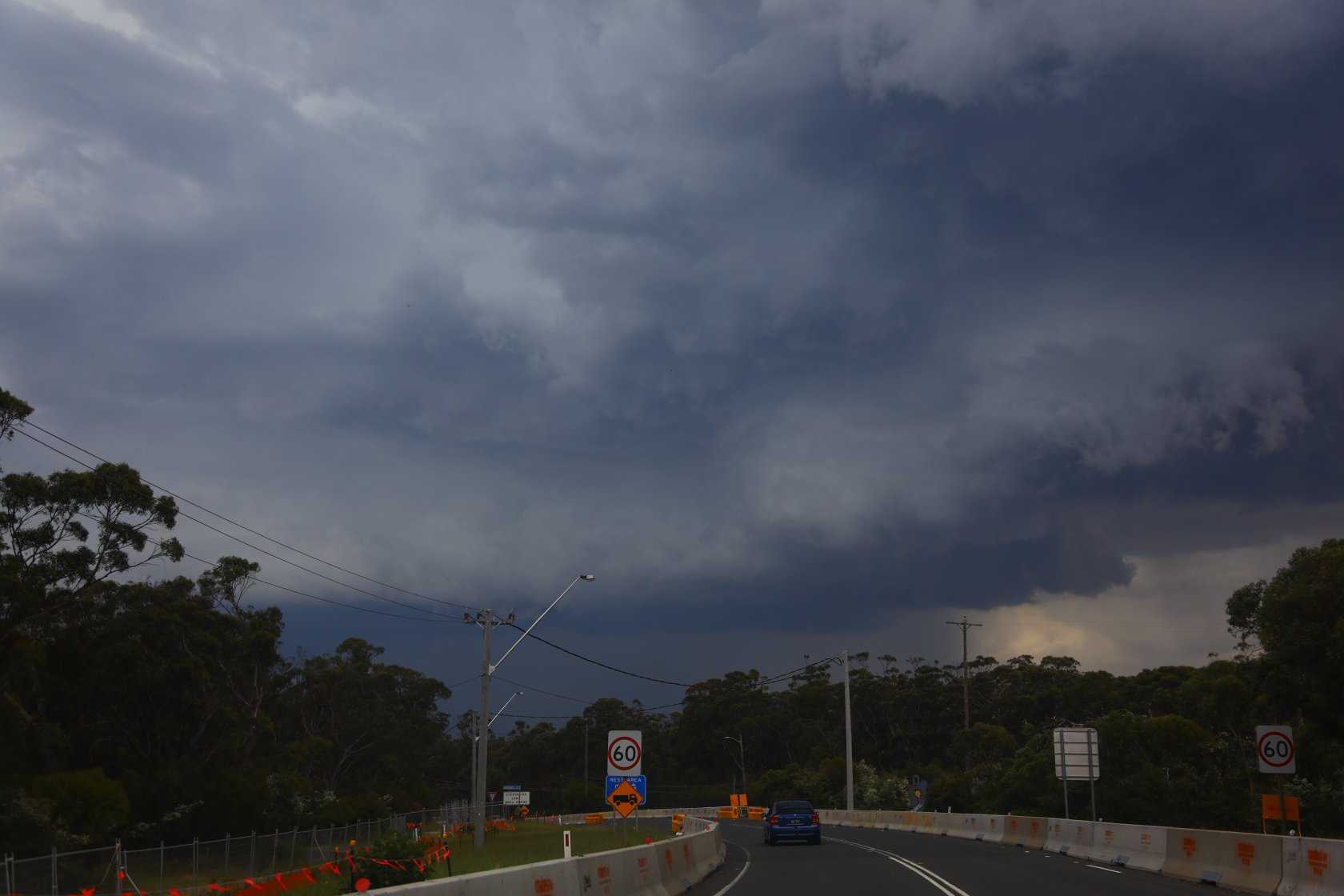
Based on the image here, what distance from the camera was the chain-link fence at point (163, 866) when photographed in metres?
26.4

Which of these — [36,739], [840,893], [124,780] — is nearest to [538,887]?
[840,893]

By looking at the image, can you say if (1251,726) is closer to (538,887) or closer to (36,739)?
(538,887)

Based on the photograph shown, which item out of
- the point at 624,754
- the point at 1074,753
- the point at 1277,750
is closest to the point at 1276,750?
the point at 1277,750

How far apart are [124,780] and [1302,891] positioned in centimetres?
5347

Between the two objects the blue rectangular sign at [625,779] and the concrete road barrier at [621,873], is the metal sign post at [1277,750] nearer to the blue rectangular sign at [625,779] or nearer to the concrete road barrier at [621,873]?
the concrete road barrier at [621,873]

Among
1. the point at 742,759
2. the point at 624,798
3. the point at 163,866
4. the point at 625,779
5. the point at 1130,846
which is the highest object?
the point at 625,779

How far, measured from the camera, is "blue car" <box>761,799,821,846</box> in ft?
120

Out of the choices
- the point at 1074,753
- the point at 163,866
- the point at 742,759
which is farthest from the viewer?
the point at 742,759

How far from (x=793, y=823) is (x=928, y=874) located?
15416 mm

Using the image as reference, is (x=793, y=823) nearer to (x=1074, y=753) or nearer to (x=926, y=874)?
(x=1074, y=753)

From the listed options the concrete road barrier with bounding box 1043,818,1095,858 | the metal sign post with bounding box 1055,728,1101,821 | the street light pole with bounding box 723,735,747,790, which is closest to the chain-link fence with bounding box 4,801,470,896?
the concrete road barrier with bounding box 1043,818,1095,858

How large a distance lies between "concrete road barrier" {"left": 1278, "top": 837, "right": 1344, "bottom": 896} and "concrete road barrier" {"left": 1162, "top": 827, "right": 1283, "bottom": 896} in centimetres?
31

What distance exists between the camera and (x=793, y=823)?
36.6 m

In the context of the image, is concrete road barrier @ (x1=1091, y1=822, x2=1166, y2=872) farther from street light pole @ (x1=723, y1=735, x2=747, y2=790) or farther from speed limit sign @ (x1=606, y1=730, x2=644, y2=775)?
street light pole @ (x1=723, y1=735, x2=747, y2=790)
